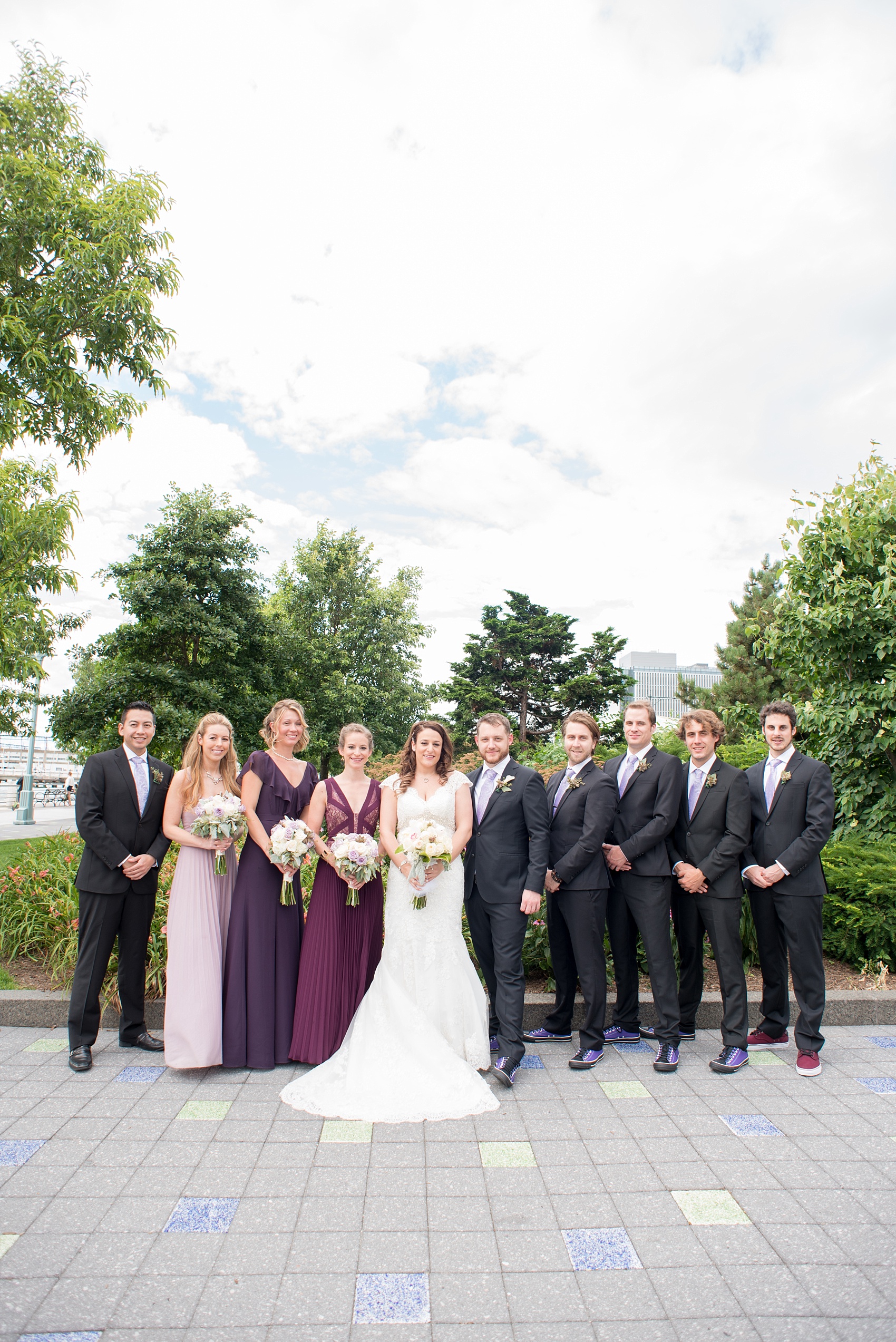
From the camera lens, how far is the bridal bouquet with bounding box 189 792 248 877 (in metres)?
4.84

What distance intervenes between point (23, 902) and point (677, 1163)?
6.21m

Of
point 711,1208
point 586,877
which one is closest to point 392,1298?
point 711,1208

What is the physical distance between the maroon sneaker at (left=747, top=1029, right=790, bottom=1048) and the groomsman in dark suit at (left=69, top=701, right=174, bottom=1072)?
4121 mm

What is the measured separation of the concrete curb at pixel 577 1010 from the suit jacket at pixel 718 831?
119 centimetres

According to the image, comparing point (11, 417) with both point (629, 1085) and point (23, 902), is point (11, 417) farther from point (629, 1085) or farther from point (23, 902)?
point (629, 1085)

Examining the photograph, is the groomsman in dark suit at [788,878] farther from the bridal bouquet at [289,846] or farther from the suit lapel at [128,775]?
the suit lapel at [128,775]

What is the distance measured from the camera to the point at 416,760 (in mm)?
5176

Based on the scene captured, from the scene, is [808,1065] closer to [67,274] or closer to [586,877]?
[586,877]

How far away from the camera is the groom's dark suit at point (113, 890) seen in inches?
195

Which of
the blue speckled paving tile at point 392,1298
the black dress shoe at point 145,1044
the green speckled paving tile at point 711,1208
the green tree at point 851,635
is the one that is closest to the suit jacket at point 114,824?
the black dress shoe at point 145,1044

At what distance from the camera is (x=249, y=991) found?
484 centimetres

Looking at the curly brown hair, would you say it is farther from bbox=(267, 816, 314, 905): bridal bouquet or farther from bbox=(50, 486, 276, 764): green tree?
bbox=(50, 486, 276, 764): green tree

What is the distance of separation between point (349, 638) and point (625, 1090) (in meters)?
26.2

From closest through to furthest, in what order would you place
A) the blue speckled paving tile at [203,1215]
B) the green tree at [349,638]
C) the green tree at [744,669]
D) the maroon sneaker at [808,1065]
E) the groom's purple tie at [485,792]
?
the blue speckled paving tile at [203,1215], the maroon sneaker at [808,1065], the groom's purple tie at [485,792], the green tree at [744,669], the green tree at [349,638]
